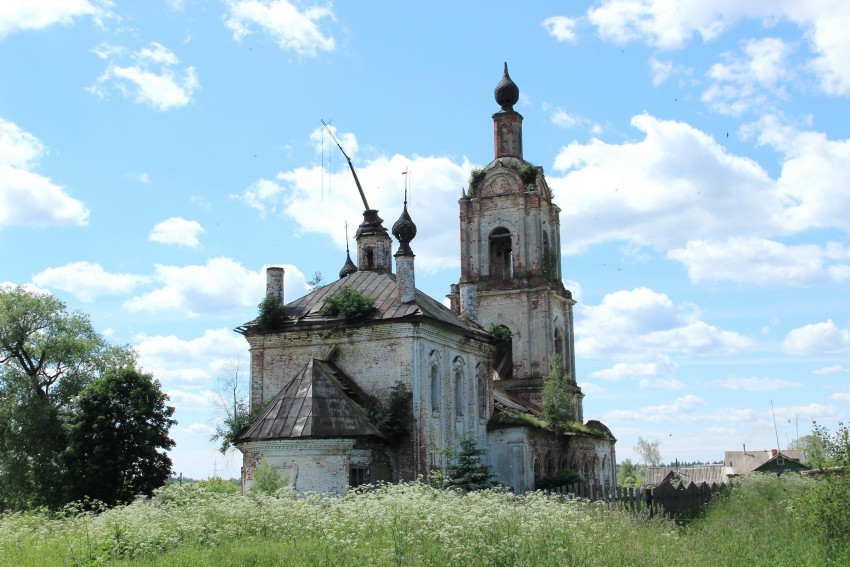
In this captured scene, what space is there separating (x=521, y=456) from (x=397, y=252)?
7.89 metres

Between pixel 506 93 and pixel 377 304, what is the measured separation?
17874mm

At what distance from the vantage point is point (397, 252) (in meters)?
26.1

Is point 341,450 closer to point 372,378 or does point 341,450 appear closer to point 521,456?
point 372,378

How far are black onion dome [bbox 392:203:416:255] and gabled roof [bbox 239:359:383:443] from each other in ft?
15.0

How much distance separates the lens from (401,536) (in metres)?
12.8

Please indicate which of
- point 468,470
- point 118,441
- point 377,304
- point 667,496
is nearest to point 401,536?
point 667,496

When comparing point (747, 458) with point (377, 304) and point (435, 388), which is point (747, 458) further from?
point (377, 304)

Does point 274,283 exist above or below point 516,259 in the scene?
below

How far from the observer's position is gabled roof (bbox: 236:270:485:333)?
24.9 m

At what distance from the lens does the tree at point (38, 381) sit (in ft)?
105

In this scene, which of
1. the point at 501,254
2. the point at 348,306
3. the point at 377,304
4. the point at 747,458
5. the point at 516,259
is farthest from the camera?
the point at 747,458

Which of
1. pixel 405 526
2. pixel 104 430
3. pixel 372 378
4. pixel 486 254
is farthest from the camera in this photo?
pixel 486 254

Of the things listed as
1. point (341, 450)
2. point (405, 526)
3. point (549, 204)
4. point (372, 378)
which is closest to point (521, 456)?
point (372, 378)

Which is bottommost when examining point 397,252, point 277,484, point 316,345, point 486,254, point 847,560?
point 847,560
